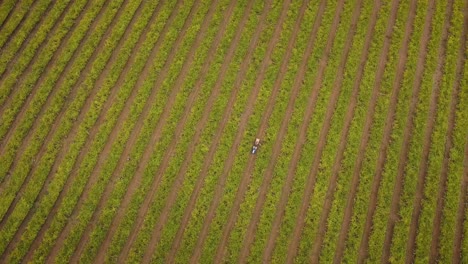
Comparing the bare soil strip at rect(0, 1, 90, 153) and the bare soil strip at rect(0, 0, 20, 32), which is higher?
the bare soil strip at rect(0, 0, 20, 32)

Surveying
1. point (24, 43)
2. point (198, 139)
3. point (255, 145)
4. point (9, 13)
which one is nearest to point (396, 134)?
point (255, 145)

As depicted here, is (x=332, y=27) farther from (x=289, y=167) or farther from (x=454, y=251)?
(x=454, y=251)

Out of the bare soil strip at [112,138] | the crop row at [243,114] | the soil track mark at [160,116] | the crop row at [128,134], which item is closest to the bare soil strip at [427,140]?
the crop row at [243,114]

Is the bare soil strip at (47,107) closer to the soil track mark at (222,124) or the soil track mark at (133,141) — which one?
the soil track mark at (133,141)

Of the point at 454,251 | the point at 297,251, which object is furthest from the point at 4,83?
the point at 454,251

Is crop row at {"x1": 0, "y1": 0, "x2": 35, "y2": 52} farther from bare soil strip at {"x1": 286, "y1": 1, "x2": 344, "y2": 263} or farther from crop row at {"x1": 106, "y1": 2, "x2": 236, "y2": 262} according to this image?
bare soil strip at {"x1": 286, "y1": 1, "x2": 344, "y2": 263}

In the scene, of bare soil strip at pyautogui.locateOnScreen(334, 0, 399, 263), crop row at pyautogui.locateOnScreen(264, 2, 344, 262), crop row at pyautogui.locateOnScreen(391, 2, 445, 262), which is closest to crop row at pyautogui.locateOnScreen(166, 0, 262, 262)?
crop row at pyautogui.locateOnScreen(264, 2, 344, 262)
